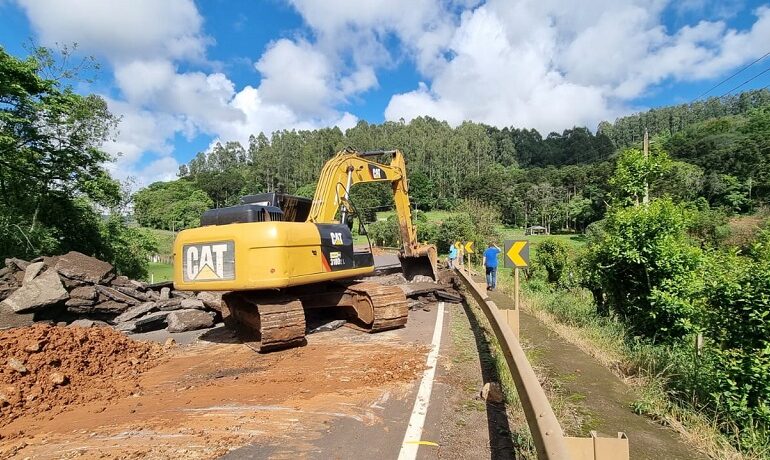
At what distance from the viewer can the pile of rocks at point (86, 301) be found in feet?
30.9

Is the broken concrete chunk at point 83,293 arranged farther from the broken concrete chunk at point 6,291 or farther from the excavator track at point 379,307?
the excavator track at point 379,307

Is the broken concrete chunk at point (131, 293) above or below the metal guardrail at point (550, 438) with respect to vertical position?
above

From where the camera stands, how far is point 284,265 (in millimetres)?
7164

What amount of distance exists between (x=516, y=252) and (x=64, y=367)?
765cm

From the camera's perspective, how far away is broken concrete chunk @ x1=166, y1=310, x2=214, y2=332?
9.70m

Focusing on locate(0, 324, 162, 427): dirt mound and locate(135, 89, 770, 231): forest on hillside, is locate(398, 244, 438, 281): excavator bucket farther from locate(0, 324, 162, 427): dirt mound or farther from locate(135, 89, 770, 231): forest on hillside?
locate(135, 89, 770, 231): forest on hillside


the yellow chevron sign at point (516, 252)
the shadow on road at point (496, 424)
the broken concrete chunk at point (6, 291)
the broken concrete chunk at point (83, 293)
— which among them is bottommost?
the shadow on road at point (496, 424)

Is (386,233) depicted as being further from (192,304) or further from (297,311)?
(297,311)

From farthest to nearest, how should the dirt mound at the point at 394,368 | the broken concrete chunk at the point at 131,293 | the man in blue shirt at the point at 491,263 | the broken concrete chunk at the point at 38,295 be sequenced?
the man in blue shirt at the point at 491,263, the broken concrete chunk at the point at 131,293, the broken concrete chunk at the point at 38,295, the dirt mound at the point at 394,368

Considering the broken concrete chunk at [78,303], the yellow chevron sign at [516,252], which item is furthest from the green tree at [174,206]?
the yellow chevron sign at [516,252]

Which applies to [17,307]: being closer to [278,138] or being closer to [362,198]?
[362,198]

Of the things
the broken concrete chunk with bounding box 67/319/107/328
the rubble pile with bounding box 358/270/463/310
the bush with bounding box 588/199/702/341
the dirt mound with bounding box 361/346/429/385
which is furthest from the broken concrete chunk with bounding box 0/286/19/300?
the bush with bounding box 588/199/702/341

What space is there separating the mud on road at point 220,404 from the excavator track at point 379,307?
2.91 ft

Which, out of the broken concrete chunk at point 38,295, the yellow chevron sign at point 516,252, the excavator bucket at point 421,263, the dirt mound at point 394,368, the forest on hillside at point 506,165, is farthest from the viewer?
the forest on hillside at point 506,165
